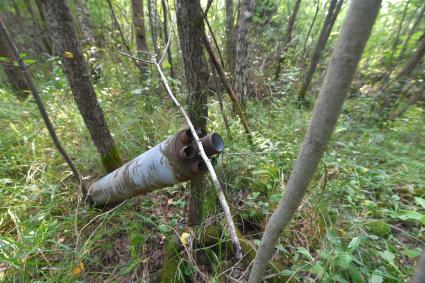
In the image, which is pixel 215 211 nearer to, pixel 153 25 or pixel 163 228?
pixel 163 228

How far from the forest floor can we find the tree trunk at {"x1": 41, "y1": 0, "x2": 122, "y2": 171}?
0.38 metres

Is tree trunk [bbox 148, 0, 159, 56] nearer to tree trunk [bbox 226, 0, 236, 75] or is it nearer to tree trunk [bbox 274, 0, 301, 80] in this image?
tree trunk [bbox 226, 0, 236, 75]

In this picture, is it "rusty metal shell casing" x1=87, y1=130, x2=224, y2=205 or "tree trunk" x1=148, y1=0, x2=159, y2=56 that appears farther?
"tree trunk" x1=148, y1=0, x2=159, y2=56

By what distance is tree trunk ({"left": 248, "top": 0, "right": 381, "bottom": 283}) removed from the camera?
465mm

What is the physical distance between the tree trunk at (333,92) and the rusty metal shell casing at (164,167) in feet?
1.80

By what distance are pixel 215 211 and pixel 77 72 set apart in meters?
1.67

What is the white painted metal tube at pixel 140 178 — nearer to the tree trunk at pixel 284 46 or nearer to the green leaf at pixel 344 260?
the green leaf at pixel 344 260

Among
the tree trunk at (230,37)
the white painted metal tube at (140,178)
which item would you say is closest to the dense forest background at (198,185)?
the white painted metal tube at (140,178)

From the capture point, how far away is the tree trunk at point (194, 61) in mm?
1244

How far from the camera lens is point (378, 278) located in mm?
1211

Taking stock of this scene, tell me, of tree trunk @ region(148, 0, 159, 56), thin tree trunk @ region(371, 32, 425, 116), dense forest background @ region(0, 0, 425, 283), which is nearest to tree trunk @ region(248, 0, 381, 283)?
dense forest background @ region(0, 0, 425, 283)

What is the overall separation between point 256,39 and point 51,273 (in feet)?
20.0

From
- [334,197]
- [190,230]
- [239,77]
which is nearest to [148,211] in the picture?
[190,230]

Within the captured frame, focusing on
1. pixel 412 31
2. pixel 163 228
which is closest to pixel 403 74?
pixel 412 31
